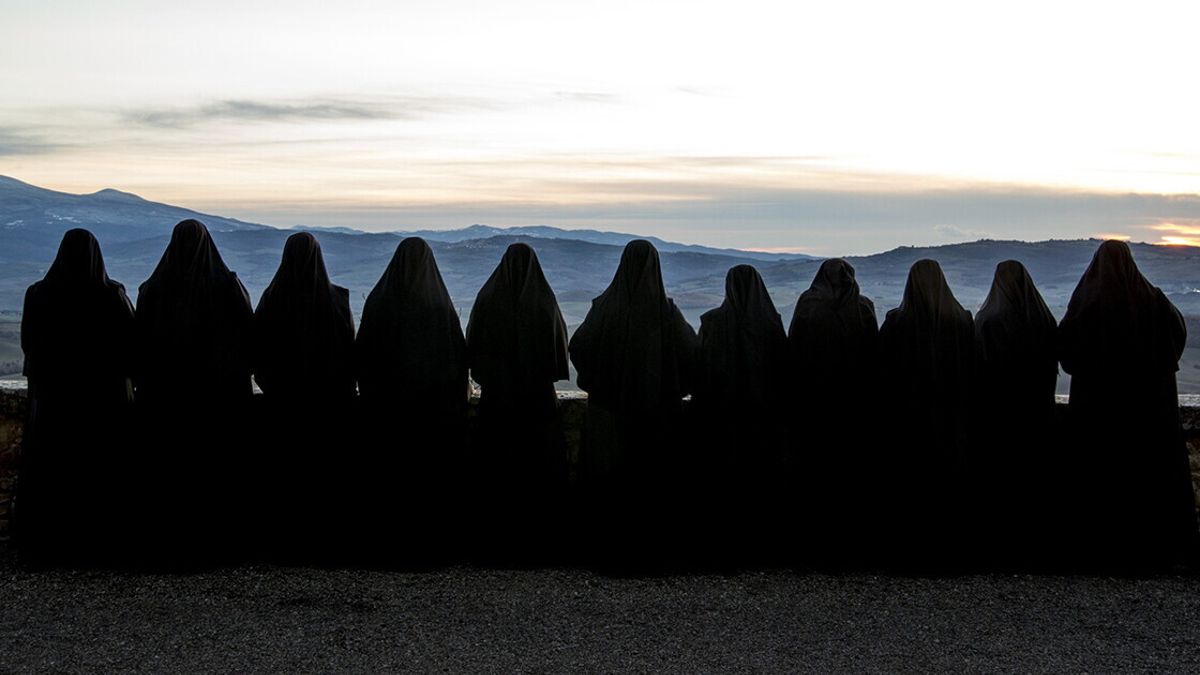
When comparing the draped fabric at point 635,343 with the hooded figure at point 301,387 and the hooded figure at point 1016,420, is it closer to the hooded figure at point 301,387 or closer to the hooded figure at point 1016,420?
the hooded figure at point 301,387

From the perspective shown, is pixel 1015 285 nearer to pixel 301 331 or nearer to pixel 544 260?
pixel 301 331

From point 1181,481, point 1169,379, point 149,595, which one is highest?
point 1169,379

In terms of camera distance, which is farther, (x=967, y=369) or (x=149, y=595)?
(x=967, y=369)

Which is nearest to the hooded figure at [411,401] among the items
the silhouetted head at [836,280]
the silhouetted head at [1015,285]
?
the silhouetted head at [836,280]

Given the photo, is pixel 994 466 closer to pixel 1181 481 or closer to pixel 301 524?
pixel 1181 481

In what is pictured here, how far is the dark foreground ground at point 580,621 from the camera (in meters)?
4.49

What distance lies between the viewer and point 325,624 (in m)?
4.87

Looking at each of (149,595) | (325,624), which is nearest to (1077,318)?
(325,624)

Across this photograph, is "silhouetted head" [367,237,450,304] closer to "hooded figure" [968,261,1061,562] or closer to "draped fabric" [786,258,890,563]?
"draped fabric" [786,258,890,563]

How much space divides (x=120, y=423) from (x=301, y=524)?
111cm

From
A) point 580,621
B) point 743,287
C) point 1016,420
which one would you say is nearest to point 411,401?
point 580,621

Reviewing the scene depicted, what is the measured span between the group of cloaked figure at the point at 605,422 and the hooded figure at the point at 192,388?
0.04 ft

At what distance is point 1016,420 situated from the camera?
6.08 meters

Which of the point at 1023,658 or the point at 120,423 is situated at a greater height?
the point at 120,423
